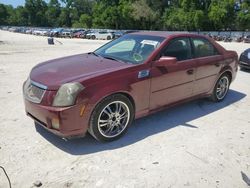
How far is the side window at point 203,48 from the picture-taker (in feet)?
17.7

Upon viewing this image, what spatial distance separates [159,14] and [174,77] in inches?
2645

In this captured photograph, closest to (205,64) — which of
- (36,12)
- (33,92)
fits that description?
(33,92)

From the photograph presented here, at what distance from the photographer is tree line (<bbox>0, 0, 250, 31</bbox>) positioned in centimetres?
5222

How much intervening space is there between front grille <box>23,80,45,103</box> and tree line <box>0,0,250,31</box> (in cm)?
5177

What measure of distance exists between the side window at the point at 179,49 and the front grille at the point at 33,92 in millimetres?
2019

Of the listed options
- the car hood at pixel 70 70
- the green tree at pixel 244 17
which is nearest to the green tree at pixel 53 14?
the green tree at pixel 244 17

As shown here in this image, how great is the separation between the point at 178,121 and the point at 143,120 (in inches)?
24.3

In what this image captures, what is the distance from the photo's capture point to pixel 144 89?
4379 millimetres

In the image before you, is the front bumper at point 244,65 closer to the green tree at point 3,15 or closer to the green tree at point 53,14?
the green tree at point 53,14

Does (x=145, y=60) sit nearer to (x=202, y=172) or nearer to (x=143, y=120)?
(x=143, y=120)

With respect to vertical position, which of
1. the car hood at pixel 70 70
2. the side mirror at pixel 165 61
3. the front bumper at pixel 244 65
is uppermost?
the side mirror at pixel 165 61

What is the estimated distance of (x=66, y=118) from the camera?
3.68 m

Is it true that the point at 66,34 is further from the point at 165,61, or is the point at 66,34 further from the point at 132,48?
the point at 165,61

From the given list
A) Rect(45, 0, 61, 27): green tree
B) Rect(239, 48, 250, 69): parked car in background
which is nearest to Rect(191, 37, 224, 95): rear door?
Rect(239, 48, 250, 69): parked car in background
